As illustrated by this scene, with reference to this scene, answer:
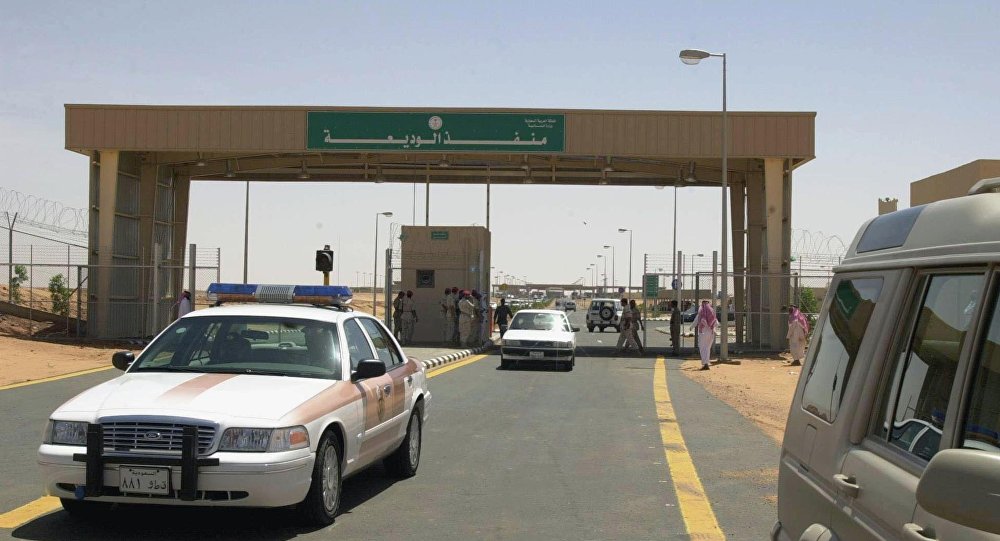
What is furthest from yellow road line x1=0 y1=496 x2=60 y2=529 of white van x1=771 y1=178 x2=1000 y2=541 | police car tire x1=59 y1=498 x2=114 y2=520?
white van x1=771 y1=178 x2=1000 y2=541

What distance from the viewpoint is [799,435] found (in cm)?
398

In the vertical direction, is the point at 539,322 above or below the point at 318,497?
above

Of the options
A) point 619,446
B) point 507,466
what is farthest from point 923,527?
point 619,446

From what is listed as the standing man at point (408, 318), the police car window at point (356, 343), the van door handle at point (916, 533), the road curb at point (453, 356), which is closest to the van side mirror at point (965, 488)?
the van door handle at point (916, 533)

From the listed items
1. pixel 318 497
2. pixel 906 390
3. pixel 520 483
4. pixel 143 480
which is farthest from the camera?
pixel 520 483

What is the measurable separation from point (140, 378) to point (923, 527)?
5.85 m

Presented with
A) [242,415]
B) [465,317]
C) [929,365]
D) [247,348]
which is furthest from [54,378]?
[929,365]

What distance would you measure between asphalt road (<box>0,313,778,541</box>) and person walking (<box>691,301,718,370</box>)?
9615mm

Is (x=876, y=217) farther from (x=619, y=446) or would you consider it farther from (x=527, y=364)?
(x=527, y=364)

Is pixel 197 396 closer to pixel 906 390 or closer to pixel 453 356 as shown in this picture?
pixel 906 390

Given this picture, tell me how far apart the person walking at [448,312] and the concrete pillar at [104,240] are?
9.88m

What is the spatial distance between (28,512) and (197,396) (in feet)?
5.76

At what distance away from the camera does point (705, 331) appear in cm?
2544

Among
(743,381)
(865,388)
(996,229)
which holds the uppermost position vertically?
(996,229)
